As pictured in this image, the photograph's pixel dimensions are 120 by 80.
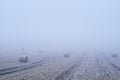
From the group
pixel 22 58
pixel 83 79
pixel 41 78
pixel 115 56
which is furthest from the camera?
pixel 115 56

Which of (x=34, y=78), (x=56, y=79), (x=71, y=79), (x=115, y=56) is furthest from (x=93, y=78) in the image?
(x=115, y=56)

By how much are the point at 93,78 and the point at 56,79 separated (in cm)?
431

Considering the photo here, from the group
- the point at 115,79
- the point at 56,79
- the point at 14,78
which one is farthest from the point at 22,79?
the point at 115,79

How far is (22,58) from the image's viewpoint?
3812 cm

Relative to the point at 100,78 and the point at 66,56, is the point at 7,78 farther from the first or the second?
the point at 66,56

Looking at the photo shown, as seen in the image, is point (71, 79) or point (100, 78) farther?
point (100, 78)

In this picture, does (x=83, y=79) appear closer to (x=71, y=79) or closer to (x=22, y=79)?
(x=71, y=79)

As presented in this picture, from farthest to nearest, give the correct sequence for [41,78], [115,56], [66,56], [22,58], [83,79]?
[115,56]
[66,56]
[22,58]
[83,79]
[41,78]

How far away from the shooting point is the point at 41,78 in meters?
21.8

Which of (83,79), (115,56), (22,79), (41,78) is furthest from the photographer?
(115,56)

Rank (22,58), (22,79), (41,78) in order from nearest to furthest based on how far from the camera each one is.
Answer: (22,79) → (41,78) → (22,58)

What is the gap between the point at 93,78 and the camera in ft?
79.2

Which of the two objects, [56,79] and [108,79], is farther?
[108,79]

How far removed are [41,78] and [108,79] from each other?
21.1 feet
